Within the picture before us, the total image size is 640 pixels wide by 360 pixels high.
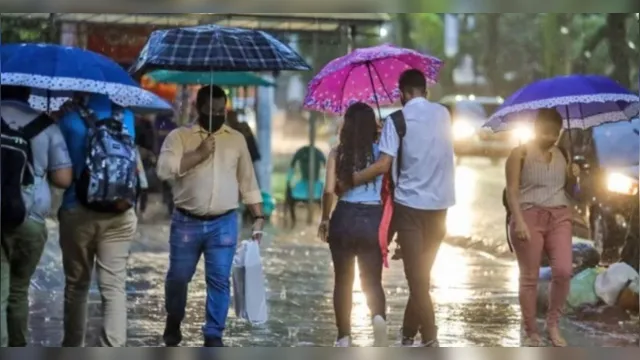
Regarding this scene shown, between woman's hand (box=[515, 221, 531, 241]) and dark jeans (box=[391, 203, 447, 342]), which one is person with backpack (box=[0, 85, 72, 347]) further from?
woman's hand (box=[515, 221, 531, 241])

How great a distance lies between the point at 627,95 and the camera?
7.54 metres

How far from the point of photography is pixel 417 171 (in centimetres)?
711

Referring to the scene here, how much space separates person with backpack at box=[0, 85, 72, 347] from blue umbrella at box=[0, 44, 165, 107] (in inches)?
4.7

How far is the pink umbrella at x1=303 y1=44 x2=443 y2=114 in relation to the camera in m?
7.40

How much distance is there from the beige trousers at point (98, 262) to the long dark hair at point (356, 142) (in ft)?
4.40

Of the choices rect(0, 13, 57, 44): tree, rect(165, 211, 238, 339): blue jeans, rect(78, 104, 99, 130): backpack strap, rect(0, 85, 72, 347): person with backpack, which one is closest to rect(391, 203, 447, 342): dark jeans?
rect(165, 211, 238, 339): blue jeans

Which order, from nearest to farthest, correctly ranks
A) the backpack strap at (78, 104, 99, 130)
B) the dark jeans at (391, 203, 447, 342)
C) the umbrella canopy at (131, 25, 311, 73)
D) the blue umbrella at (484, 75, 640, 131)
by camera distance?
the backpack strap at (78, 104, 99, 130), the dark jeans at (391, 203, 447, 342), the umbrella canopy at (131, 25, 311, 73), the blue umbrella at (484, 75, 640, 131)

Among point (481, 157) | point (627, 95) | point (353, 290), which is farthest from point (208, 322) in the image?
point (481, 157)

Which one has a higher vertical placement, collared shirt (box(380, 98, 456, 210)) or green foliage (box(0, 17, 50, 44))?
green foliage (box(0, 17, 50, 44))

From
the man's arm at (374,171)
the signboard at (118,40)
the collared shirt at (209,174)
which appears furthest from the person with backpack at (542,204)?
the signboard at (118,40)

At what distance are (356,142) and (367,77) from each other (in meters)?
0.54

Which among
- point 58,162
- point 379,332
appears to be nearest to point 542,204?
point 379,332

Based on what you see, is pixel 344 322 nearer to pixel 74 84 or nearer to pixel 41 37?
pixel 74 84

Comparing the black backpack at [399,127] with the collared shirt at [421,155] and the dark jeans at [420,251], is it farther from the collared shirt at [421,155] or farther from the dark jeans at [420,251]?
the dark jeans at [420,251]
